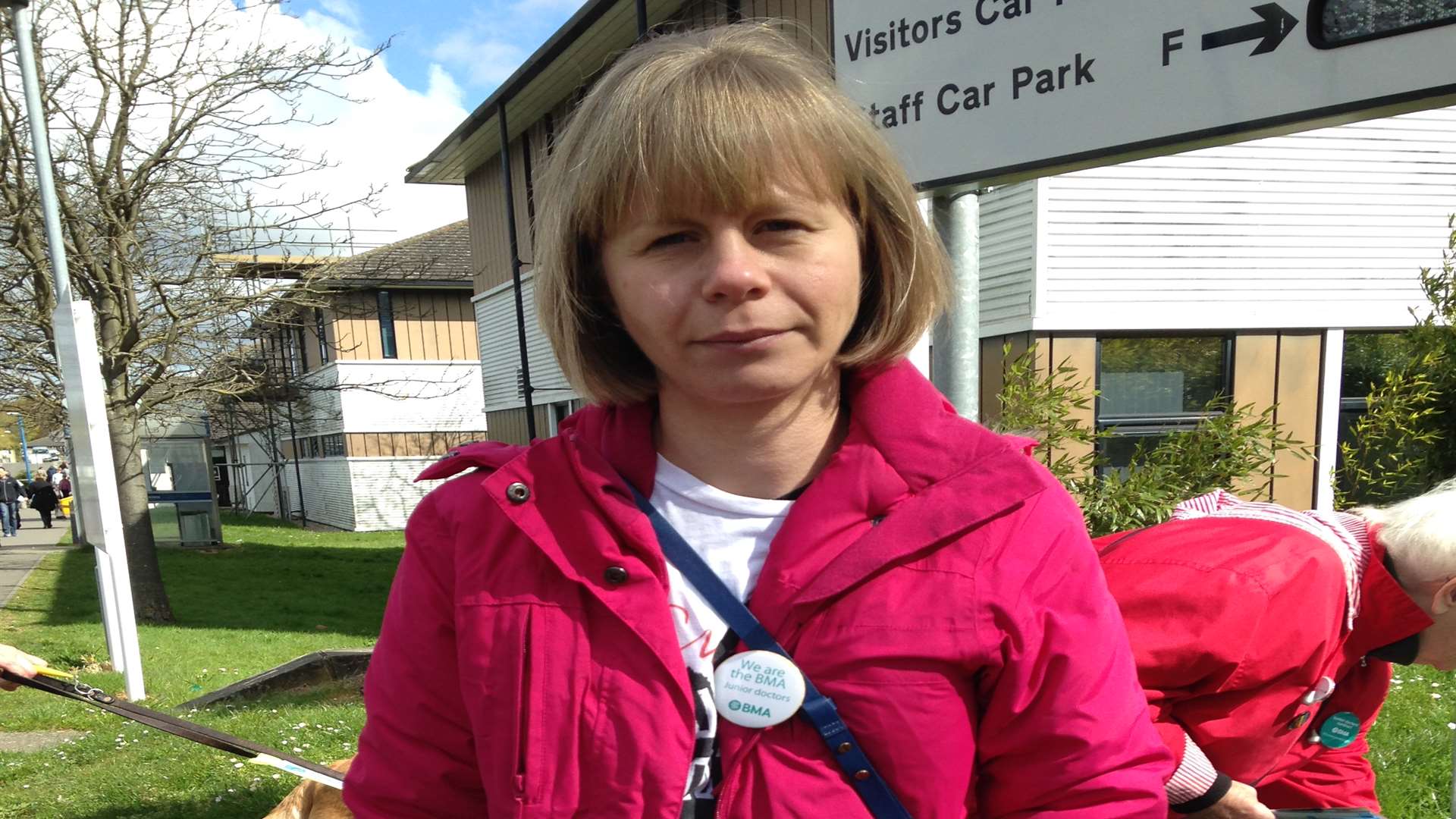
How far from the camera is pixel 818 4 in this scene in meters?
7.87

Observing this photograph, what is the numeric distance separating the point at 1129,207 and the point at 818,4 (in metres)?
3.32

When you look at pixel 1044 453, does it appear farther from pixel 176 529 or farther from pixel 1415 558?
pixel 176 529

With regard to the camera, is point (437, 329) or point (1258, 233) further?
point (437, 329)

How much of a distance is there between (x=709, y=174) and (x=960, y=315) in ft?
5.34

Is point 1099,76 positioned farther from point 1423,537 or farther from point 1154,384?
point 1154,384

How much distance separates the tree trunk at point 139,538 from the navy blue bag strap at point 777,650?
1303 centimetres

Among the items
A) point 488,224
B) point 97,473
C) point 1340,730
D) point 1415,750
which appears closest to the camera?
point 1340,730

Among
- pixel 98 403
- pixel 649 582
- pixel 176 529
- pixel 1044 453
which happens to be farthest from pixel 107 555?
pixel 176 529

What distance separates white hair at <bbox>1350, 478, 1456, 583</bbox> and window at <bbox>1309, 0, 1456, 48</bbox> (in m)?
1.10

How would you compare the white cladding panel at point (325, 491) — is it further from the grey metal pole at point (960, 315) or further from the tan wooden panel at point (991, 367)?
the grey metal pole at point (960, 315)

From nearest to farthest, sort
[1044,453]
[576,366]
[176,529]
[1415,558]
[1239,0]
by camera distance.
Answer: [576,366]
[1239,0]
[1415,558]
[1044,453]
[176,529]

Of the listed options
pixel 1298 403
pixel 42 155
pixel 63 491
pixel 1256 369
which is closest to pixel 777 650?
pixel 42 155

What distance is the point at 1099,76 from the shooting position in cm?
203

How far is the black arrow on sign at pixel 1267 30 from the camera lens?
1.78 m
